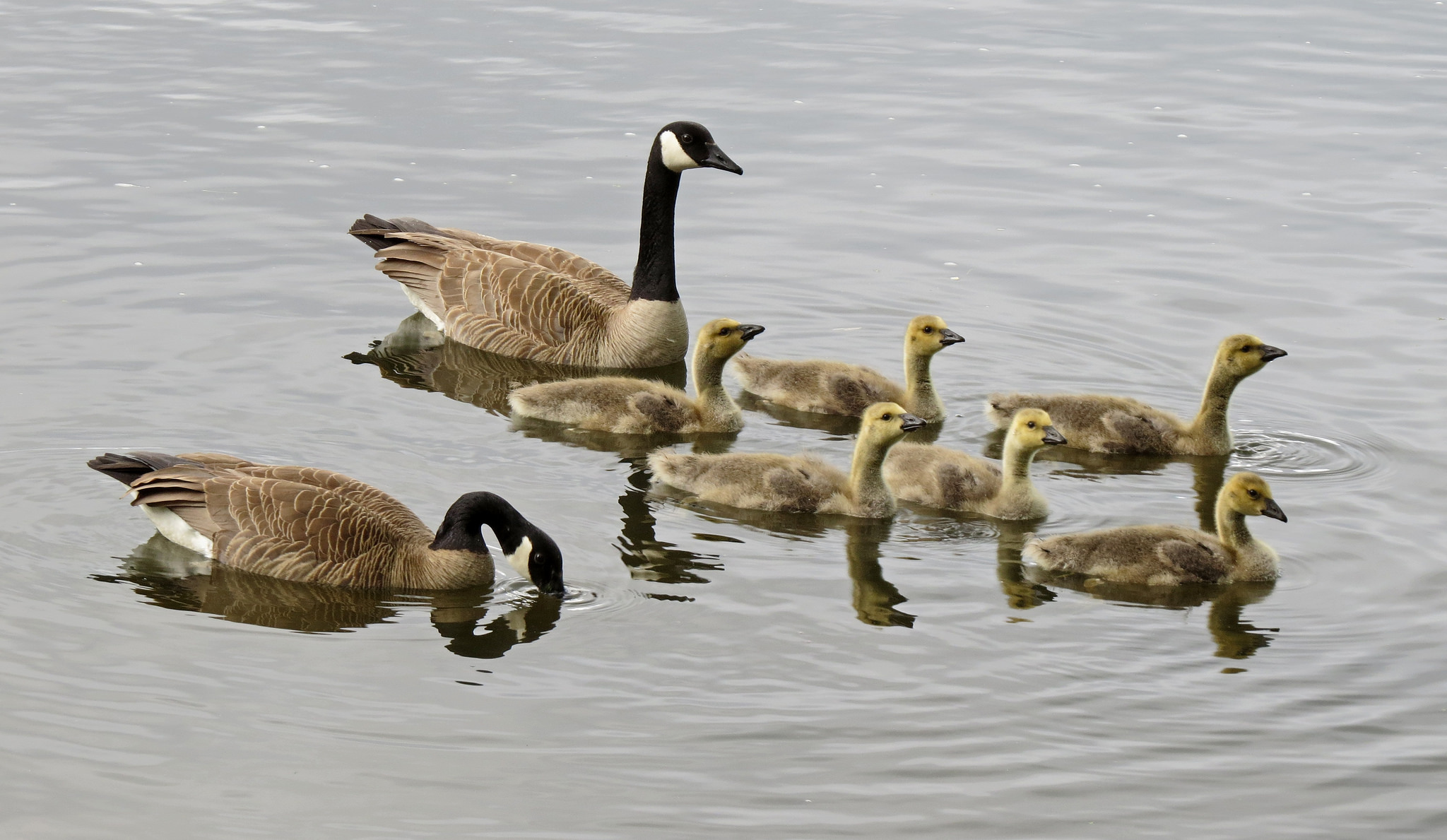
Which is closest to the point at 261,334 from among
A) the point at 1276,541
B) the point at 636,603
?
the point at 636,603

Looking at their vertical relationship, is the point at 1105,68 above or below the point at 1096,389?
above

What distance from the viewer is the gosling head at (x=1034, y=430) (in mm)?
11578

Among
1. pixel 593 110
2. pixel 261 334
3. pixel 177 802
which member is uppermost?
pixel 593 110

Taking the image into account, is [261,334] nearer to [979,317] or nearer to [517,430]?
[517,430]

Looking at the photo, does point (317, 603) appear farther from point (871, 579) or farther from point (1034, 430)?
point (1034, 430)

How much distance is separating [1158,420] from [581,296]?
4.98 metres

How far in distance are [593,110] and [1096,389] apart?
906cm

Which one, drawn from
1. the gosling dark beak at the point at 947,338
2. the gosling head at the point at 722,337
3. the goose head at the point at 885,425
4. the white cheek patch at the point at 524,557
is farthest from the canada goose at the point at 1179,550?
the gosling head at the point at 722,337

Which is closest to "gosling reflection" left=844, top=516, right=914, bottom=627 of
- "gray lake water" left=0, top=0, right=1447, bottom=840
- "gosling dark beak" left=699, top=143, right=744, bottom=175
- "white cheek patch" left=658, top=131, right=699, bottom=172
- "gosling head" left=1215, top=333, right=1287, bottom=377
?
"gray lake water" left=0, top=0, right=1447, bottom=840

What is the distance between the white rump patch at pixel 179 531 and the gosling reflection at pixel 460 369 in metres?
3.68

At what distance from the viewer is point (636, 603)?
34.0 ft

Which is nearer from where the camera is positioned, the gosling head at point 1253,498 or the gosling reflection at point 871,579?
the gosling reflection at point 871,579


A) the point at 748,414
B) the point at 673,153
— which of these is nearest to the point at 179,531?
the point at 748,414

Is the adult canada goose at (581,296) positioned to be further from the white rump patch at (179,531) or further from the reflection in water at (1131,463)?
the white rump patch at (179,531)
